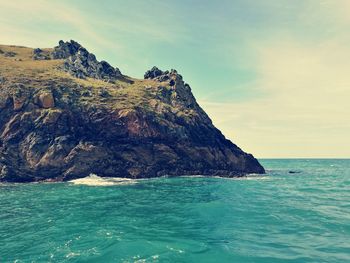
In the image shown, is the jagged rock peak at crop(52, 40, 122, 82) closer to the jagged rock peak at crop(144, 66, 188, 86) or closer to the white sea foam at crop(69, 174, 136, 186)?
the jagged rock peak at crop(144, 66, 188, 86)

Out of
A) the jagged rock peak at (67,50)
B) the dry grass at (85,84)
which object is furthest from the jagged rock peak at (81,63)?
the dry grass at (85,84)

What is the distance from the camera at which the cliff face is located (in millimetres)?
88625

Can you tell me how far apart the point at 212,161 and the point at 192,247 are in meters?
81.8

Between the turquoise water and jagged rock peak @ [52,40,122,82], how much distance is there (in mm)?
82724

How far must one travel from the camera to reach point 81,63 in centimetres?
13438

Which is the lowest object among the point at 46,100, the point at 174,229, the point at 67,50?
the point at 174,229

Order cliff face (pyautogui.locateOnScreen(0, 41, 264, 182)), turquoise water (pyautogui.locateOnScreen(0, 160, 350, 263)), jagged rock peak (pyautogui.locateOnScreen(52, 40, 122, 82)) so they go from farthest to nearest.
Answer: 1. jagged rock peak (pyautogui.locateOnScreen(52, 40, 122, 82))
2. cliff face (pyautogui.locateOnScreen(0, 41, 264, 182))
3. turquoise water (pyautogui.locateOnScreen(0, 160, 350, 263))

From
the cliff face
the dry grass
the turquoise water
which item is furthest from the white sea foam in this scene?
the dry grass

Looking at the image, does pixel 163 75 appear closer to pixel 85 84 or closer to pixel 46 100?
pixel 85 84

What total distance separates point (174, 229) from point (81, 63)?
117 m

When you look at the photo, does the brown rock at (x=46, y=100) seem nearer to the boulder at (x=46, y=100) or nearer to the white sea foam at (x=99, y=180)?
the boulder at (x=46, y=100)

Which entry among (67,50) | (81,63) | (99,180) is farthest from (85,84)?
(67,50)

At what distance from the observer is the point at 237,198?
5522cm

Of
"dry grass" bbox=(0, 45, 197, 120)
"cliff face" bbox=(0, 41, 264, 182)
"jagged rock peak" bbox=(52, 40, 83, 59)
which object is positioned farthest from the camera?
"jagged rock peak" bbox=(52, 40, 83, 59)
